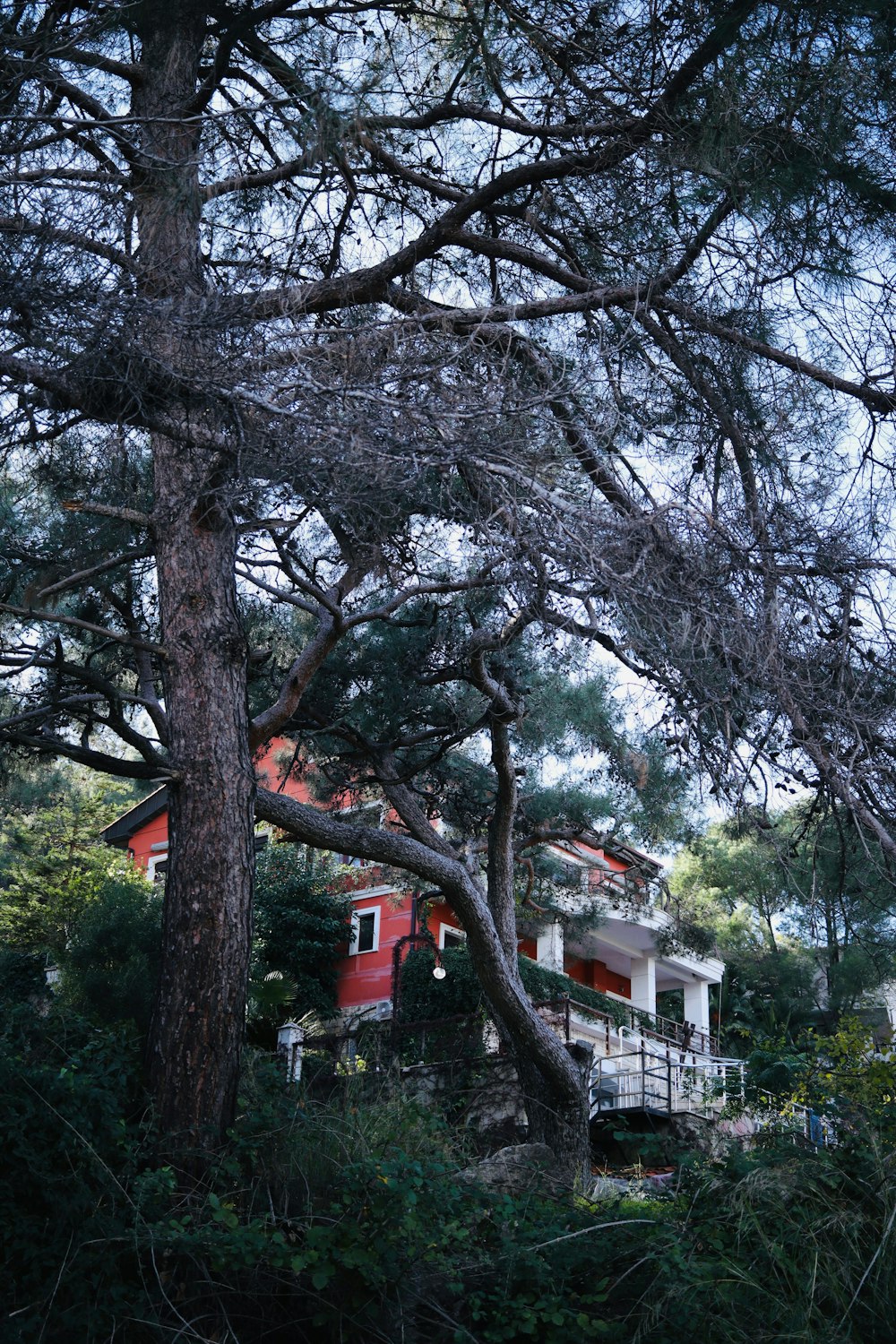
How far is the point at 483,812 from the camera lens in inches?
486

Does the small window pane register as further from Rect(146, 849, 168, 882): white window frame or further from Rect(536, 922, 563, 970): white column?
Rect(146, 849, 168, 882): white window frame

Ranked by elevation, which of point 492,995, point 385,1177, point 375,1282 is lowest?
point 375,1282

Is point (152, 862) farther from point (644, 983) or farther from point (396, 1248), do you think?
point (396, 1248)

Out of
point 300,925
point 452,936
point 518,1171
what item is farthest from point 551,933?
point 518,1171

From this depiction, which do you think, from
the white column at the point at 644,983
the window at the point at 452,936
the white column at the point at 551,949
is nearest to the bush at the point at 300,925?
the window at the point at 452,936

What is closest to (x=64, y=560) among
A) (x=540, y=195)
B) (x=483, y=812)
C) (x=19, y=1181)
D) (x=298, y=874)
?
(x=540, y=195)

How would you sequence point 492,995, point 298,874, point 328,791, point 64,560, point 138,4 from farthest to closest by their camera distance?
point 298,874
point 328,791
point 492,995
point 64,560
point 138,4

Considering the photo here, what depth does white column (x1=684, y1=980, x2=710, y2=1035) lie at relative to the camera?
26922mm

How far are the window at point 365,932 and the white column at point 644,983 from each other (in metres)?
6.76

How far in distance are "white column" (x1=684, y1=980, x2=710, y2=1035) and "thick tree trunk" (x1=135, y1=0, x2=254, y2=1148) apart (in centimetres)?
2210

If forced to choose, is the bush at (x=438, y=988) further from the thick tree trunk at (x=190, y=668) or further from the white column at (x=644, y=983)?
the thick tree trunk at (x=190, y=668)

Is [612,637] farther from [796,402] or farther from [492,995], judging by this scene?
[492,995]

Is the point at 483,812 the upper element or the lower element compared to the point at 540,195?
lower

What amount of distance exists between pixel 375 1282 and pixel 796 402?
401cm
